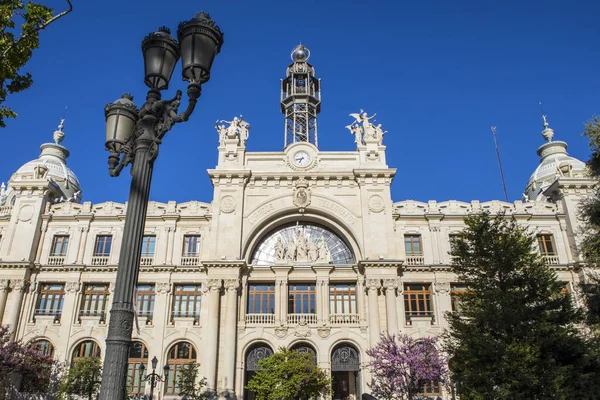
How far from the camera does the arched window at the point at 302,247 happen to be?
38500mm

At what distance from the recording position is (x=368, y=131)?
138 ft

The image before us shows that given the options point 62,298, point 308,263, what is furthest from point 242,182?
point 62,298

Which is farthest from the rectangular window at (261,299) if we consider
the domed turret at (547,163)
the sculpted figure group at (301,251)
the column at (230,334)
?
the domed turret at (547,163)

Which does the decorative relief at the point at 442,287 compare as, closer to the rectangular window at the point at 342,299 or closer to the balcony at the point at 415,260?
the balcony at the point at 415,260

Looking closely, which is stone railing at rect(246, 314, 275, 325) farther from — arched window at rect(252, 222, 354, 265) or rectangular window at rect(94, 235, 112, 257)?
rectangular window at rect(94, 235, 112, 257)

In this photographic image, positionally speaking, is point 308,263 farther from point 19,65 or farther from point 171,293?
point 19,65

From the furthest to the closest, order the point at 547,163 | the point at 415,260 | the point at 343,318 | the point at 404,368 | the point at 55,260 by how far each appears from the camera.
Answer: the point at 547,163 < the point at 55,260 < the point at 415,260 < the point at 343,318 < the point at 404,368

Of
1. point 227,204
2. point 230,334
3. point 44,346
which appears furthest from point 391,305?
point 44,346

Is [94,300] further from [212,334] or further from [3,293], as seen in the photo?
[212,334]

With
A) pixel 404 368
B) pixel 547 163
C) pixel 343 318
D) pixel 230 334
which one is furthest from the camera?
pixel 547 163

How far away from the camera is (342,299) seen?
37.5 m

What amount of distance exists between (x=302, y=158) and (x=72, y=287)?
68.6 feet

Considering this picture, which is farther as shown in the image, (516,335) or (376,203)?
(376,203)

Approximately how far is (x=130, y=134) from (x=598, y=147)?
892 inches
